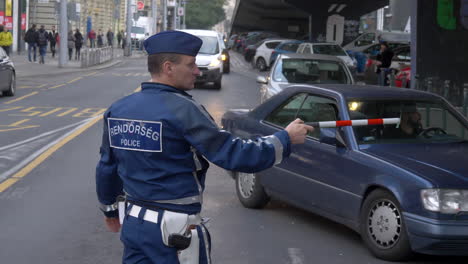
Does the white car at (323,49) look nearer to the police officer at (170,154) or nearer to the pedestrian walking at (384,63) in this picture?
the pedestrian walking at (384,63)

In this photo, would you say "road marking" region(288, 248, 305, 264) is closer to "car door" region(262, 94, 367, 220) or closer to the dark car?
"car door" region(262, 94, 367, 220)

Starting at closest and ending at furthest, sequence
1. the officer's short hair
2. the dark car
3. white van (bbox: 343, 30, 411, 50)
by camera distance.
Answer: the officer's short hair → the dark car → white van (bbox: 343, 30, 411, 50)

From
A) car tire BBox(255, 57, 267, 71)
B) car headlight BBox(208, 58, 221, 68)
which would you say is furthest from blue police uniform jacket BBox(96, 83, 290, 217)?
car tire BBox(255, 57, 267, 71)

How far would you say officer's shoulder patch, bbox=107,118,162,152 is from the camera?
374 cm

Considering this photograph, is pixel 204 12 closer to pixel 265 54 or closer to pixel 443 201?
pixel 265 54

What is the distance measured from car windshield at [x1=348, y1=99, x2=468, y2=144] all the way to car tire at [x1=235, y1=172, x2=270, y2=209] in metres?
1.44

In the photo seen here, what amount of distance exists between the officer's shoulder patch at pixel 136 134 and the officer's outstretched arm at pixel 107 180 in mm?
126

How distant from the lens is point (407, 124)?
7797 mm

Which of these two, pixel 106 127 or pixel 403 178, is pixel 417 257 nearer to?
pixel 403 178

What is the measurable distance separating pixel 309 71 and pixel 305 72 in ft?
0.29

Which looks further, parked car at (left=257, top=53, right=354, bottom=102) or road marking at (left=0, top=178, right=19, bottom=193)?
parked car at (left=257, top=53, right=354, bottom=102)

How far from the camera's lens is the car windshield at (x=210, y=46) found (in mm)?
29125

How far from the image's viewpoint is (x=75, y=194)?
9688 millimetres

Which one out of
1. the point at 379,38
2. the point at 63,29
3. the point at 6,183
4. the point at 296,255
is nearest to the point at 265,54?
the point at 379,38
